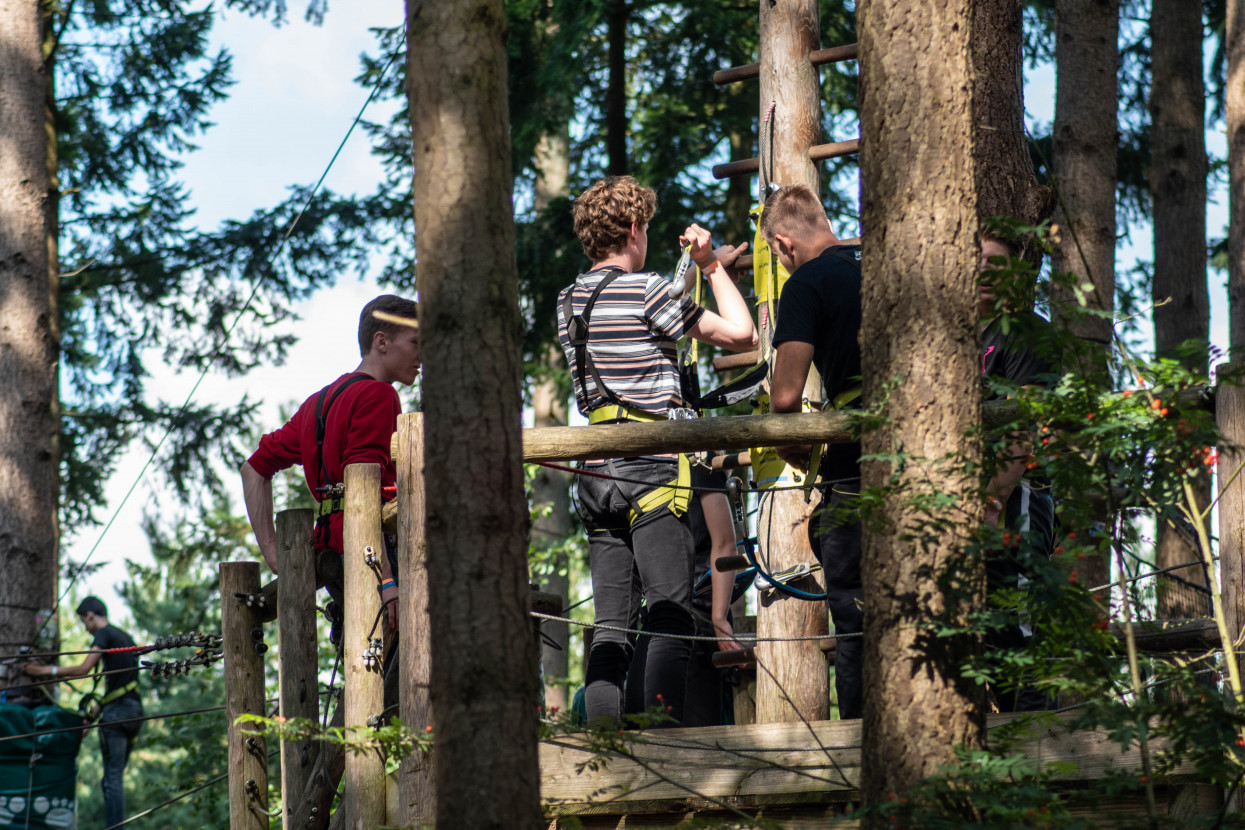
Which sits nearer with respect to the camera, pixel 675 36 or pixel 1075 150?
pixel 1075 150

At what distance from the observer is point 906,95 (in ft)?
11.4

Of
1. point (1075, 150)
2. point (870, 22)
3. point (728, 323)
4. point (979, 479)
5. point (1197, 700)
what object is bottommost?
point (1197, 700)

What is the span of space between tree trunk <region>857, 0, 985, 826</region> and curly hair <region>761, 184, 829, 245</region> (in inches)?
31.3

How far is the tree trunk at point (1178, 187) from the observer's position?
11.2 m

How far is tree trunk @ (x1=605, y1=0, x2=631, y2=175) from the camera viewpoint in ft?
43.7

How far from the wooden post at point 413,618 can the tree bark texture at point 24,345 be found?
16.0 feet

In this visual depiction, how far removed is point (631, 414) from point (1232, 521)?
199cm

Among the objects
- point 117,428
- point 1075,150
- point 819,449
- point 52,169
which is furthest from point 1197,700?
point 117,428

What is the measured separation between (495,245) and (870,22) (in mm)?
1345

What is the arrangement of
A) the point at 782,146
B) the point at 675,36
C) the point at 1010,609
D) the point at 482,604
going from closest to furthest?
the point at 482,604
the point at 1010,609
the point at 782,146
the point at 675,36

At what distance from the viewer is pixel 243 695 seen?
17.3ft

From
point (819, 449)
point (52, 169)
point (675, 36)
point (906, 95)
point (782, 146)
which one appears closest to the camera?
point (906, 95)

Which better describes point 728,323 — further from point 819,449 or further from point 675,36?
point 675,36

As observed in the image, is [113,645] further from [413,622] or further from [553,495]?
[413,622]
